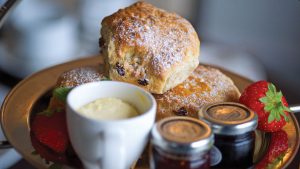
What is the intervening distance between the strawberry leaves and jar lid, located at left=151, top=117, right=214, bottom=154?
0.62 ft

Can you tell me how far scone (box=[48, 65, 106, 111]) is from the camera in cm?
81

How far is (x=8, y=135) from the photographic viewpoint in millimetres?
791

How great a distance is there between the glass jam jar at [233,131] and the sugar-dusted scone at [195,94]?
0.08m

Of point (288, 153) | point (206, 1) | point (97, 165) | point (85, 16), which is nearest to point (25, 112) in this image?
point (97, 165)

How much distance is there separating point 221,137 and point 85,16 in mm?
1105

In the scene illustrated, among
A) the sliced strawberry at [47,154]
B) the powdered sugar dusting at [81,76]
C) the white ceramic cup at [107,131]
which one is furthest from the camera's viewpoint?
the powdered sugar dusting at [81,76]

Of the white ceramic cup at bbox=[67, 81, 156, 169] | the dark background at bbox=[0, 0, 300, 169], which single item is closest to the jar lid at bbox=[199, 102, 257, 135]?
the white ceramic cup at bbox=[67, 81, 156, 169]

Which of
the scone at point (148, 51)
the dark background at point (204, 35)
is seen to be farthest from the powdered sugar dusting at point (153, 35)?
the dark background at point (204, 35)

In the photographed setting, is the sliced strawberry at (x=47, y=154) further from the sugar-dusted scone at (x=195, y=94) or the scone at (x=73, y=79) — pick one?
the sugar-dusted scone at (x=195, y=94)

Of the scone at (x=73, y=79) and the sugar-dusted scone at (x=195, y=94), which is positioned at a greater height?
the scone at (x=73, y=79)

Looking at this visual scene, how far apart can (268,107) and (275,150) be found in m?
0.08

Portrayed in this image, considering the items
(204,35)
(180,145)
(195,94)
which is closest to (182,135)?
(180,145)

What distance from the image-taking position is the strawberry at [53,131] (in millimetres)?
763

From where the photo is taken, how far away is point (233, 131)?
0.70 metres
